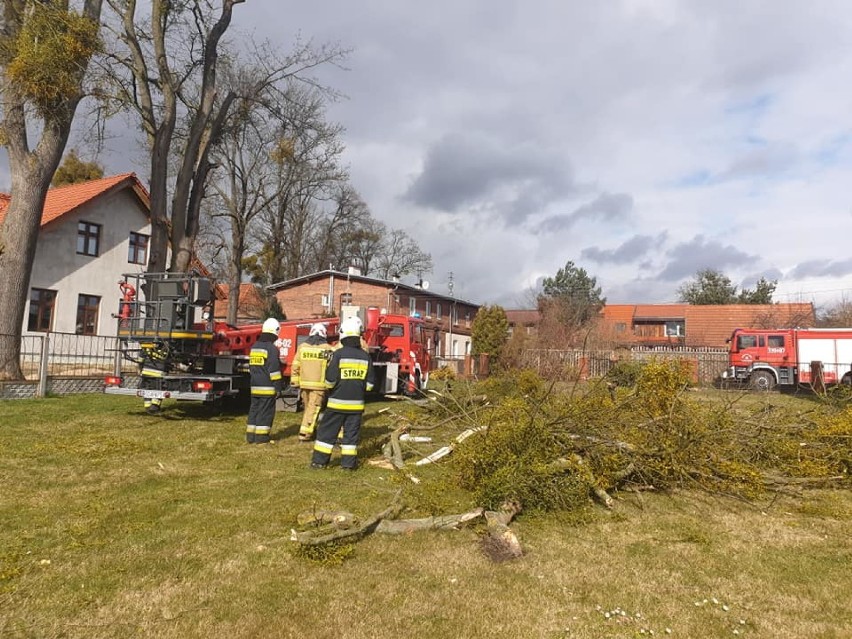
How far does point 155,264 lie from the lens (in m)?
15.0

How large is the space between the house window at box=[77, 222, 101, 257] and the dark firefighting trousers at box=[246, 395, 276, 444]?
1839cm

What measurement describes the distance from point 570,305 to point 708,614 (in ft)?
134

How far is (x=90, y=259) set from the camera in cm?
2328

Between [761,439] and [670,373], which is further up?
[670,373]

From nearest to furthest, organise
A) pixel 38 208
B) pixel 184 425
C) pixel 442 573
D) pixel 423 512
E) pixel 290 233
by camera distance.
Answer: pixel 442 573, pixel 423 512, pixel 184 425, pixel 38 208, pixel 290 233

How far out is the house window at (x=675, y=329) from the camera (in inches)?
1959

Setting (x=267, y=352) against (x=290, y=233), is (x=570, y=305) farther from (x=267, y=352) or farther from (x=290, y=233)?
(x=267, y=352)

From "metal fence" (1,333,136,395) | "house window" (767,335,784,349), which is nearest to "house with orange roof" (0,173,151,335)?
"metal fence" (1,333,136,395)

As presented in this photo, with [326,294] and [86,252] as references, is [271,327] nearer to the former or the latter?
[86,252]

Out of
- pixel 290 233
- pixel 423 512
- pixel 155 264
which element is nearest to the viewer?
pixel 423 512

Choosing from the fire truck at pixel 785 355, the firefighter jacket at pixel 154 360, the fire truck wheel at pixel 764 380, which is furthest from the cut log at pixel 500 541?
the fire truck wheel at pixel 764 380

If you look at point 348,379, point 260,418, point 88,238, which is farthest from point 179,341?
point 88,238

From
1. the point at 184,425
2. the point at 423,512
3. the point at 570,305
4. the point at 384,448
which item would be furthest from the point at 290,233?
the point at 423,512

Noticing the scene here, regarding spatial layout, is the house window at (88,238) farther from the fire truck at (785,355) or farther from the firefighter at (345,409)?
the fire truck at (785,355)
